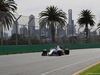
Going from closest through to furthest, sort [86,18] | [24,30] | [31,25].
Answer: [24,30] → [31,25] → [86,18]

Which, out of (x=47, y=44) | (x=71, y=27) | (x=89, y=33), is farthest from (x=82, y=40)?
(x=47, y=44)

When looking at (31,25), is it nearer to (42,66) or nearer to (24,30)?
(24,30)

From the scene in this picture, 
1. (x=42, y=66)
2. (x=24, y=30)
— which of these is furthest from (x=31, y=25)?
(x=42, y=66)

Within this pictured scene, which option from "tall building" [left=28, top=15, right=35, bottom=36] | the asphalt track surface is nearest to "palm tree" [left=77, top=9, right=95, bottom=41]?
"tall building" [left=28, top=15, right=35, bottom=36]

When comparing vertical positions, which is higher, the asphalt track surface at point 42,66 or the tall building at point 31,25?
the tall building at point 31,25

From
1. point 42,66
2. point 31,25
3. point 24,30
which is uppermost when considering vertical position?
point 31,25

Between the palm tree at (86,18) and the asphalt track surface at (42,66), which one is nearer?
the asphalt track surface at (42,66)

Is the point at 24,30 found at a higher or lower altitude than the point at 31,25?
lower

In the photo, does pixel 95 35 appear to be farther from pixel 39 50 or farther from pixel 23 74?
pixel 23 74

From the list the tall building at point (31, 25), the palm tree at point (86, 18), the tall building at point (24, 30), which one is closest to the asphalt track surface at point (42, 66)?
the tall building at point (24, 30)

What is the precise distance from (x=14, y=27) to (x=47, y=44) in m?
9.79

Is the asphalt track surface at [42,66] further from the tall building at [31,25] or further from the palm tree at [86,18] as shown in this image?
the palm tree at [86,18]

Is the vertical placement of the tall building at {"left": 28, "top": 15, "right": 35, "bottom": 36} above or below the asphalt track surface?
above

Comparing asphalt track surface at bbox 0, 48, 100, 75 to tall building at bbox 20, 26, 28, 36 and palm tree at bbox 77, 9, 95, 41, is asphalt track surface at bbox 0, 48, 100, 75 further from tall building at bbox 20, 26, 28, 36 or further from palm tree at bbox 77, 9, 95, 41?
palm tree at bbox 77, 9, 95, 41
